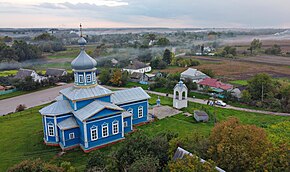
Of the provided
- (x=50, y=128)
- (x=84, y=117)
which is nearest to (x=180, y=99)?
(x=84, y=117)

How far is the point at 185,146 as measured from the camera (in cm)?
1495

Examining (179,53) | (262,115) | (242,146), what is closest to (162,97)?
(262,115)

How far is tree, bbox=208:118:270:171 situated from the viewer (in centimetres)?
1253

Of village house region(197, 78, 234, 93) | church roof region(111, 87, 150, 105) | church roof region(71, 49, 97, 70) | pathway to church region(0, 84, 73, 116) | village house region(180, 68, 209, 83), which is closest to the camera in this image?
church roof region(71, 49, 97, 70)

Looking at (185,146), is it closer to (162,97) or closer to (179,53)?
(162,97)

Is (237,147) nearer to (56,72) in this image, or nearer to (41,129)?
(41,129)

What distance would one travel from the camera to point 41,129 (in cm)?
2530

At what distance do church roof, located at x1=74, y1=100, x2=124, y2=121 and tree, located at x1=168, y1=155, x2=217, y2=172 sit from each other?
10147 millimetres

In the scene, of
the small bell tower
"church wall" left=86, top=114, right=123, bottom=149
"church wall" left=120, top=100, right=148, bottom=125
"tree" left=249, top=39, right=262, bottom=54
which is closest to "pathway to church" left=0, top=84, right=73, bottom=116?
"church wall" left=120, top=100, right=148, bottom=125

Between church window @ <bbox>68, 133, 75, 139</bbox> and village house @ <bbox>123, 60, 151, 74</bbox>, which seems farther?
village house @ <bbox>123, 60, 151, 74</bbox>

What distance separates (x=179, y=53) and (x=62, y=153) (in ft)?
252

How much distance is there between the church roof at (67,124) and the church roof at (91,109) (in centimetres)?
81

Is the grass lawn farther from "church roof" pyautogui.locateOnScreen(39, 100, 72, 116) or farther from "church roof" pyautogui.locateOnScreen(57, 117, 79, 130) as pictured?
"church roof" pyautogui.locateOnScreen(39, 100, 72, 116)

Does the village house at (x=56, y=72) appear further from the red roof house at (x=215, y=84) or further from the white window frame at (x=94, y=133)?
the white window frame at (x=94, y=133)
